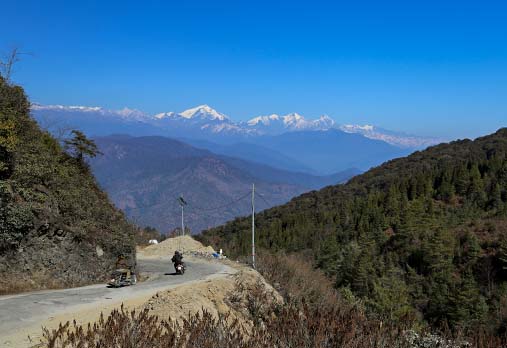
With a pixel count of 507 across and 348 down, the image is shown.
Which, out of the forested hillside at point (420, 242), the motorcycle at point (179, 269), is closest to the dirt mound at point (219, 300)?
the motorcycle at point (179, 269)

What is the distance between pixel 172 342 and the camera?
4.59 meters

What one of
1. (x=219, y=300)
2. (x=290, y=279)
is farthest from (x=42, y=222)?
(x=290, y=279)

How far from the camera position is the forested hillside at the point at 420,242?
4666cm

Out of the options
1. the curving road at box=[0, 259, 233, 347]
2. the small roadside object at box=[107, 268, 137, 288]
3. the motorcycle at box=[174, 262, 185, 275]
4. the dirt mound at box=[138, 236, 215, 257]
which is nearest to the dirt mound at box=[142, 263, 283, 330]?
the curving road at box=[0, 259, 233, 347]

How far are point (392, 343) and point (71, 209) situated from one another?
665 inches

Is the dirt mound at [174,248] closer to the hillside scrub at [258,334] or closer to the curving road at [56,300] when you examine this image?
the curving road at [56,300]

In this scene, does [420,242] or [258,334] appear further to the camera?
[420,242]

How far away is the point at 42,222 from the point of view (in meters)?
17.0

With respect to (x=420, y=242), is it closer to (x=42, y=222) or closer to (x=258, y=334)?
(x=42, y=222)

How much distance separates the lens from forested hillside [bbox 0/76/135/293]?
16.0 metres

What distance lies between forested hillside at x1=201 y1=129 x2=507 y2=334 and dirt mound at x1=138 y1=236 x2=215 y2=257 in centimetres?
1435

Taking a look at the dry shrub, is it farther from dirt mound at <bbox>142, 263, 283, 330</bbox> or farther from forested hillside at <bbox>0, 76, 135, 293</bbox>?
forested hillside at <bbox>0, 76, 135, 293</bbox>

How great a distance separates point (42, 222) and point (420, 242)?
61.4m

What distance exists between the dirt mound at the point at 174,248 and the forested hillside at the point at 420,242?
565 inches
